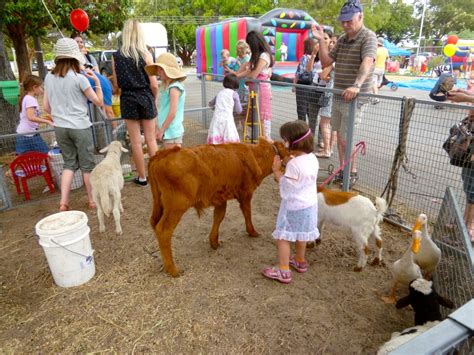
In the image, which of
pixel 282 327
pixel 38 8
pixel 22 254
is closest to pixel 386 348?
pixel 282 327

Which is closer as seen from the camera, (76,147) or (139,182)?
(76,147)

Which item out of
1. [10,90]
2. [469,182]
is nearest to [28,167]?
[10,90]

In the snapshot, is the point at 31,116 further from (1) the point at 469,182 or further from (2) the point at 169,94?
(1) the point at 469,182

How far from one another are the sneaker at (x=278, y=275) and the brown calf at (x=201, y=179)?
746 millimetres

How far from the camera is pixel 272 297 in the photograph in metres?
2.79

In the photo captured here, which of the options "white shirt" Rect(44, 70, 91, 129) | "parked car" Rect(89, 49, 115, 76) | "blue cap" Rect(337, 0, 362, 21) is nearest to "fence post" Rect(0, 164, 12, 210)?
→ "white shirt" Rect(44, 70, 91, 129)

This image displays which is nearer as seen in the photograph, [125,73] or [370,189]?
[125,73]

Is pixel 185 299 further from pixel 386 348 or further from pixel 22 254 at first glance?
pixel 22 254

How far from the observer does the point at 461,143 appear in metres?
3.09

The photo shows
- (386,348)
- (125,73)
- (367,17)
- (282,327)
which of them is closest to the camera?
(386,348)

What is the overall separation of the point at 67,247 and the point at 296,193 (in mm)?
2004

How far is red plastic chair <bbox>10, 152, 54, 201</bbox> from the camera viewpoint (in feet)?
15.6

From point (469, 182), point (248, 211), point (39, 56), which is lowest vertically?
point (248, 211)

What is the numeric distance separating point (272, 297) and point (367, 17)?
110ft
